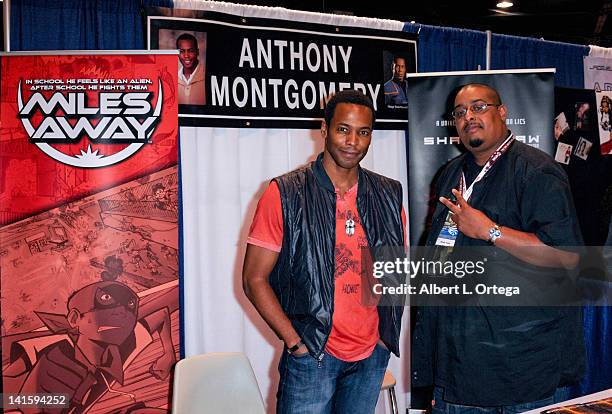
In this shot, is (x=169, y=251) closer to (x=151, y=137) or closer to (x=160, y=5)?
(x=151, y=137)

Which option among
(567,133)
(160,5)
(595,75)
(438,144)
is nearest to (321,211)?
(438,144)

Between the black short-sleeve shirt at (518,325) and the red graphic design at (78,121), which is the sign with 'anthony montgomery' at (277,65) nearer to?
the red graphic design at (78,121)

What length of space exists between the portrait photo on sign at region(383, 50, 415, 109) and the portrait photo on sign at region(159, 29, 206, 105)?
1.15 meters

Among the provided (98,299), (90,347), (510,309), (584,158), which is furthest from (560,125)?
(90,347)

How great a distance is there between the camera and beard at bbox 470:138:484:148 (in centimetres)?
227

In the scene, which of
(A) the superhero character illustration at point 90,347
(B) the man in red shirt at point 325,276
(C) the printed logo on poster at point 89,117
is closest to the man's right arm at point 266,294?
(B) the man in red shirt at point 325,276

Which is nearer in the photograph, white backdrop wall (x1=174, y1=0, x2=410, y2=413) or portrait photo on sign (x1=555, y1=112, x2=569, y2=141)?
white backdrop wall (x1=174, y1=0, x2=410, y2=413)

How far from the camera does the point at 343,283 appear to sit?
6.80 feet

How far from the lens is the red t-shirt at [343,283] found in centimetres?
206

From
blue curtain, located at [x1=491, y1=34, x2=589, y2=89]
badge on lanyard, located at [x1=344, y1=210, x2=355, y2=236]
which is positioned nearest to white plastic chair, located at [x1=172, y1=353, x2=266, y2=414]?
badge on lanyard, located at [x1=344, y1=210, x2=355, y2=236]

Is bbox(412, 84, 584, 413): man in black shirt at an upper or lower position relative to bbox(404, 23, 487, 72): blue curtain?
lower

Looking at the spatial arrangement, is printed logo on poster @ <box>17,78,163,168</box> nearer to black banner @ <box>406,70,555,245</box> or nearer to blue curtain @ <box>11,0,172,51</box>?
blue curtain @ <box>11,0,172,51</box>

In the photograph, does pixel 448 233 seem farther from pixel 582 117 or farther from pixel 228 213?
pixel 582 117

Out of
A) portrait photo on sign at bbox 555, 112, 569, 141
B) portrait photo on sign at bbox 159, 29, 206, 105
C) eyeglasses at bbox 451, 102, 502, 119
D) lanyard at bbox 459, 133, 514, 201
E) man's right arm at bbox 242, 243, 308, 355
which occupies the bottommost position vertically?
man's right arm at bbox 242, 243, 308, 355
